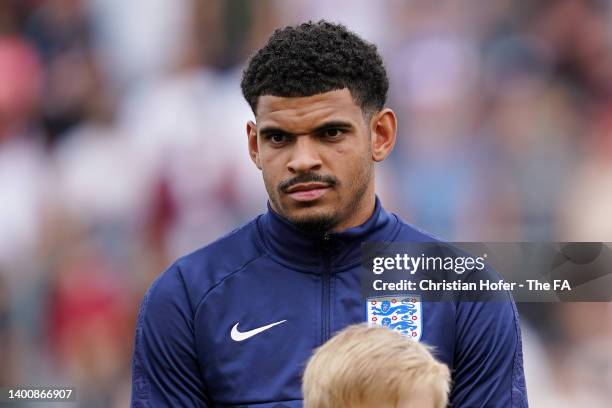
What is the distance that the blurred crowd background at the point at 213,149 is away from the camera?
4.20 metres

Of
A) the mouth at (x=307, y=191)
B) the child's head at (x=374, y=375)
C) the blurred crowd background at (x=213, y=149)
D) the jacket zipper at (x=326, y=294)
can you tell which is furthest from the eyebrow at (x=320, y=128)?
the blurred crowd background at (x=213, y=149)

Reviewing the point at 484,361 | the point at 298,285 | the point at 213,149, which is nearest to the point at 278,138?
the point at 298,285

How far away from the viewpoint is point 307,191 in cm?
220

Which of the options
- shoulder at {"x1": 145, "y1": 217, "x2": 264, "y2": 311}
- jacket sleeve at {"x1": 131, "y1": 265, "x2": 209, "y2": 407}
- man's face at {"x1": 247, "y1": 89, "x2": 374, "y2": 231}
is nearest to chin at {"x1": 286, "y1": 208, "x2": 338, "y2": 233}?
man's face at {"x1": 247, "y1": 89, "x2": 374, "y2": 231}

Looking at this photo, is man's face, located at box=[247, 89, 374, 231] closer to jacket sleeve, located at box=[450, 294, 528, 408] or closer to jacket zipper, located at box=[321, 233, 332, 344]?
jacket zipper, located at box=[321, 233, 332, 344]

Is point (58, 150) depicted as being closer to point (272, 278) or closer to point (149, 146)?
point (149, 146)

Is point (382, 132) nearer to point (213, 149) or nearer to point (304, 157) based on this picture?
point (304, 157)

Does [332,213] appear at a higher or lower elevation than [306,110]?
lower

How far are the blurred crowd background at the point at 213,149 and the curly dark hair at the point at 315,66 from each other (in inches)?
76.9

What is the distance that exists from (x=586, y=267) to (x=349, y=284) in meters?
1.87

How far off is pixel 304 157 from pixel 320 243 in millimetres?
202

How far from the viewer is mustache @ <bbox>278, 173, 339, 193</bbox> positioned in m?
2.18

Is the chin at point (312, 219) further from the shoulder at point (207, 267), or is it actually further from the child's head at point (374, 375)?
the child's head at point (374, 375)

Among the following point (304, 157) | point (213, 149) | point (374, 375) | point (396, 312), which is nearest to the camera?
point (374, 375)
